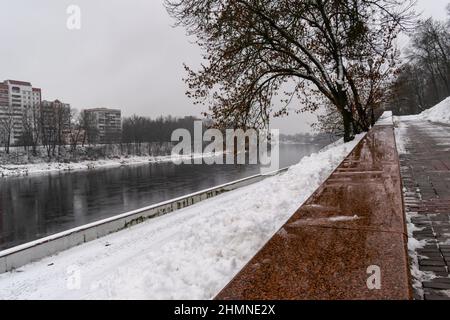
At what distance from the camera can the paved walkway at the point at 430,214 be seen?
9.50ft

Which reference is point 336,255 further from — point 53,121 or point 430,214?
point 53,121

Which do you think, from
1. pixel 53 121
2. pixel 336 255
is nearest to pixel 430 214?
pixel 336 255

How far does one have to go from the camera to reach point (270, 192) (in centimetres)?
711

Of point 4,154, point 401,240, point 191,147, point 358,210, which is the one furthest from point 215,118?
point 191,147

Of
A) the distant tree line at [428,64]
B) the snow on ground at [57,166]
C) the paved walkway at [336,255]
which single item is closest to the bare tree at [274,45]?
the paved walkway at [336,255]

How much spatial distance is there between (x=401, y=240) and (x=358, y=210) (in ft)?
2.89

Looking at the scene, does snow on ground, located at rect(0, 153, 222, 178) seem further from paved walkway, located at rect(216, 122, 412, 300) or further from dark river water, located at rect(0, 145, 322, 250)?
paved walkway, located at rect(216, 122, 412, 300)

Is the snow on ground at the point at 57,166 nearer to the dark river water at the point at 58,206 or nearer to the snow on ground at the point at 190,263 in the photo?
the dark river water at the point at 58,206

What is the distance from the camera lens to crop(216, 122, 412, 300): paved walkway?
2.23m

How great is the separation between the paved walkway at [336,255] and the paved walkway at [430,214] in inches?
16.7

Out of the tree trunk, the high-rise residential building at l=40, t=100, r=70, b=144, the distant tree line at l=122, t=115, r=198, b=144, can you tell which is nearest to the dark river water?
the tree trunk

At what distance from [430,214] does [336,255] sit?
2.55 metres

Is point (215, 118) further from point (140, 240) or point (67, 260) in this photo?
point (67, 260)

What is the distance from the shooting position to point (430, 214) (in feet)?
14.8
